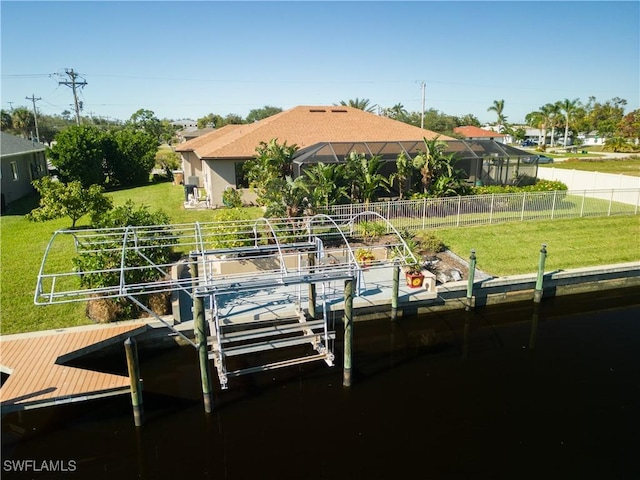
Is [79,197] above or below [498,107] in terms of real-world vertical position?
below

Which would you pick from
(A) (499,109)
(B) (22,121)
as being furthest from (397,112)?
(B) (22,121)

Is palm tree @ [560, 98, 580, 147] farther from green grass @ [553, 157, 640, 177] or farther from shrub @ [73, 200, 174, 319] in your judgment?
shrub @ [73, 200, 174, 319]

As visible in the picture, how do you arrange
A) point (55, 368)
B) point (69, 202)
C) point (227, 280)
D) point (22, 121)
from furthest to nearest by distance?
point (22, 121), point (69, 202), point (227, 280), point (55, 368)

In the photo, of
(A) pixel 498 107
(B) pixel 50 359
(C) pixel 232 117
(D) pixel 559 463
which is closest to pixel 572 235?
(D) pixel 559 463

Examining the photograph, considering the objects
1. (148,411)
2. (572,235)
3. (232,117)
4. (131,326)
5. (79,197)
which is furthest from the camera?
(232,117)

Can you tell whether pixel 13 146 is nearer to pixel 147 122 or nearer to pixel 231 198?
pixel 231 198

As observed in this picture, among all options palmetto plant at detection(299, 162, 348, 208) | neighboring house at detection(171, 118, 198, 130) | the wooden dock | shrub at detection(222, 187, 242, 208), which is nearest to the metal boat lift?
the wooden dock

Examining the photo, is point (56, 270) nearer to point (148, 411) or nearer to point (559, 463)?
point (148, 411)
